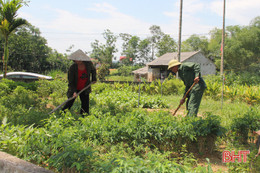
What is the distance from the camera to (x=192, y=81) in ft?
16.8

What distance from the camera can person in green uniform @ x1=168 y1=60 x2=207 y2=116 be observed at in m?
4.79

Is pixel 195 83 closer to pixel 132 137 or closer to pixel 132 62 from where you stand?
pixel 132 137

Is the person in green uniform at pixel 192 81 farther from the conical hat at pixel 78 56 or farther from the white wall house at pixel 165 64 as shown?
the white wall house at pixel 165 64

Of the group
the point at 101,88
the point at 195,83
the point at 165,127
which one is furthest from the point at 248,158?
the point at 101,88

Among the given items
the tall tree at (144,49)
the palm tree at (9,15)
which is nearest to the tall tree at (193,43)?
the tall tree at (144,49)

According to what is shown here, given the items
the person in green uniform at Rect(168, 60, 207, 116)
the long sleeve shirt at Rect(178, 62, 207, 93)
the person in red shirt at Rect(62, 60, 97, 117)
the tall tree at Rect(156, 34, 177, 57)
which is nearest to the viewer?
the person in green uniform at Rect(168, 60, 207, 116)

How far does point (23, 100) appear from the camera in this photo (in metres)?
6.16

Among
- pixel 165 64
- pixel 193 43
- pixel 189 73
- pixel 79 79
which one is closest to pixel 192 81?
pixel 189 73

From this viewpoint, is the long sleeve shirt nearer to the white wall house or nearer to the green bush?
the green bush

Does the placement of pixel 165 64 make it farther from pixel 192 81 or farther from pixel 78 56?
pixel 78 56

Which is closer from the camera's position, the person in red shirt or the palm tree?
the person in red shirt

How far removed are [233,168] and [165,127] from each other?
115cm

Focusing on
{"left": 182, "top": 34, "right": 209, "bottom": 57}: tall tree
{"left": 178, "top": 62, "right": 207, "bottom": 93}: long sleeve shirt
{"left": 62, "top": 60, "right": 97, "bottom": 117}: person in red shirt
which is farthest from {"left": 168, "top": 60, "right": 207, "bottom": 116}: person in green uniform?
{"left": 182, "top": 34, "right": 209, "bottom": 57}: tall tree

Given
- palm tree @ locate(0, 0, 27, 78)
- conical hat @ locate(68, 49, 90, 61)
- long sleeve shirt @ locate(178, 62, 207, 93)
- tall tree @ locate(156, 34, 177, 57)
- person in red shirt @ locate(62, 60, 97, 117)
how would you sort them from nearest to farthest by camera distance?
long sleeve shirt @ locate(178, 62, 207, 93) → conical hat @ locate(68, 49, 90, 61) → person in red shirt @ locate(62, 60, 97, 117) → palm tree @ locate(0, 0, 27, 78) → tall tree @ locate(156, 34, 177, 57)
